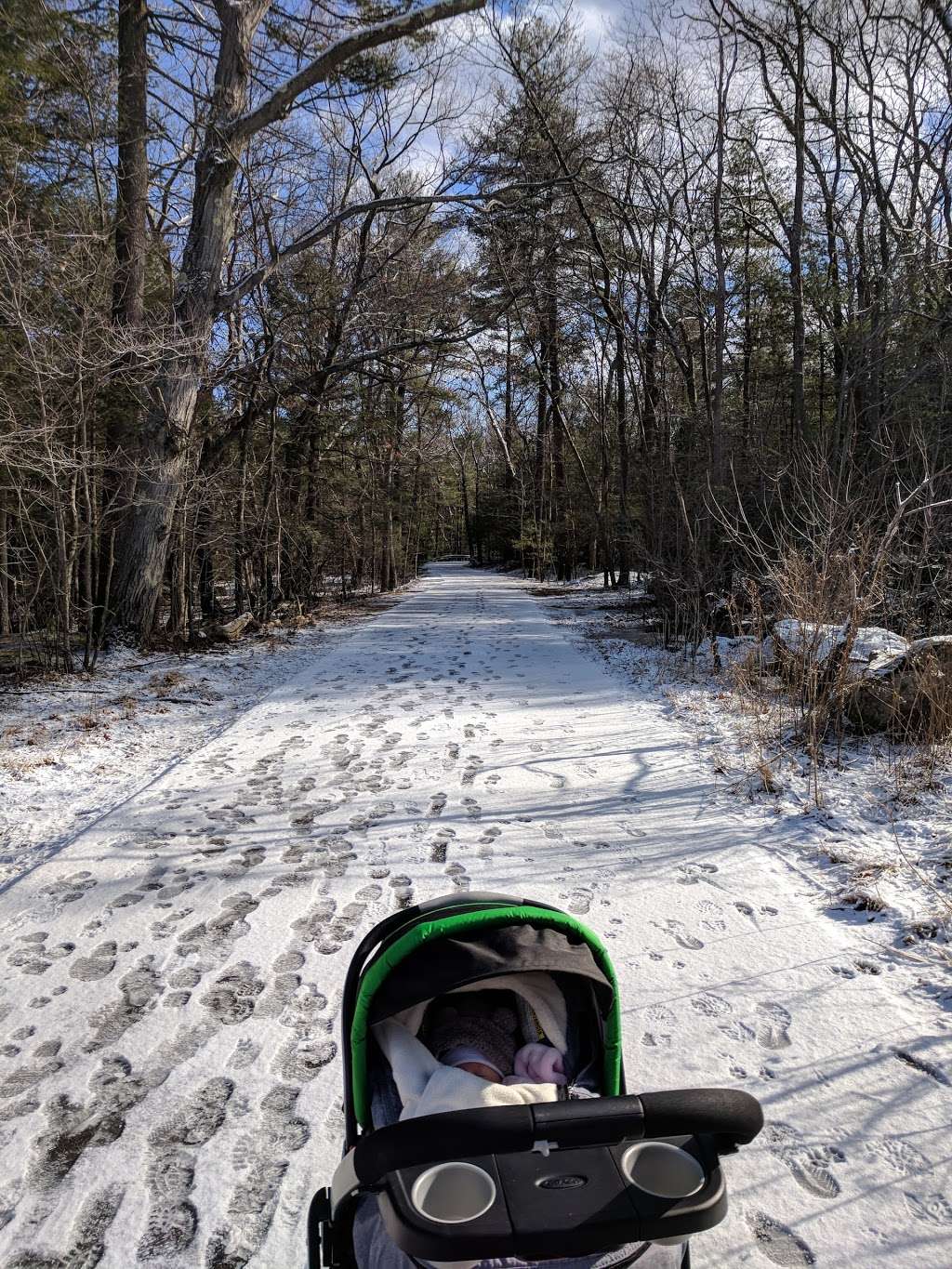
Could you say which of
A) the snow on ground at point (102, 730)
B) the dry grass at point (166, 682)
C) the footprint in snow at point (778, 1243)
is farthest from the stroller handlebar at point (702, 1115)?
the dry grass at point (166, 682)

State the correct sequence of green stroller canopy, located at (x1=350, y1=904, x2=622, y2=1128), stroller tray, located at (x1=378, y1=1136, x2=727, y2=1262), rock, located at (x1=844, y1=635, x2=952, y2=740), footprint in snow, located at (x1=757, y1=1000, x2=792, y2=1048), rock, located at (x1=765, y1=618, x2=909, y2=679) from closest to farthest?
stroller tray, located at (x1=378, y1=1136, x2=727, y2=1262)
green stroller canopy, located at (x1=350, y1=904, x2=622, y2=1128)
footprint in snow, located at (x1=757, y1=1000, x2=792, y2=1048)
rock, located at (x1=844, y1=635, x2=952, y2=740)
rock, located at (x1=765, y1=618, x2=909, y2=679)

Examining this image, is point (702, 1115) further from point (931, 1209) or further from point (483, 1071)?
point (931, 1209)

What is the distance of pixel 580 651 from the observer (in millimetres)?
11750

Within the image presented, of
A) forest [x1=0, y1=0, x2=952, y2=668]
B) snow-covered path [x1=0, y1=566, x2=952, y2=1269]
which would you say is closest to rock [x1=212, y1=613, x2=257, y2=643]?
forest [x1=0, y1=0, x2=952, y2=668]

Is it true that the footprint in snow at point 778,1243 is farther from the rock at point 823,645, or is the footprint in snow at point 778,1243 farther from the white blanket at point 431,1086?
the rock at point 823,645

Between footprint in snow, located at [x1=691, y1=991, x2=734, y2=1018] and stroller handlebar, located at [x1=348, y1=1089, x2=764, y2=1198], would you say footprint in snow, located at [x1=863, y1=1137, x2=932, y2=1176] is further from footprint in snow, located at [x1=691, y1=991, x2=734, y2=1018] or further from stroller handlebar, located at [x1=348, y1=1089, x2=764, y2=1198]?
stroller handlebar, located at [x1=348, y1=1089, x2=764, y2=1198]

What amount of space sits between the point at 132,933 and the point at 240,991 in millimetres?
744

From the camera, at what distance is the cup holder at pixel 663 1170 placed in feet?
4.44

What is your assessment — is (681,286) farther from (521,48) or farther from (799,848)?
(799,848)

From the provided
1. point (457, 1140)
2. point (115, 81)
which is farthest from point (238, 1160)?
point (115, 81)

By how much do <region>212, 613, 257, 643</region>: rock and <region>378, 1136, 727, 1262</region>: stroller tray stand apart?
38.9ft

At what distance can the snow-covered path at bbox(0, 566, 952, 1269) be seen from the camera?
1990 millimetres

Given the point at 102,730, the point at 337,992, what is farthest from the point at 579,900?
the point at 102,730

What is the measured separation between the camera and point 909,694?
227 inches
